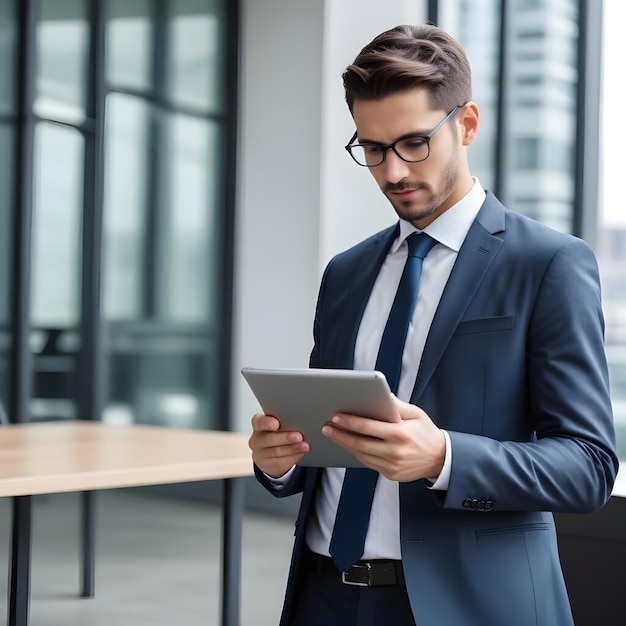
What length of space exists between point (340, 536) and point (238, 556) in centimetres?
159

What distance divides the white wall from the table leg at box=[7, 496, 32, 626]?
3413 mm

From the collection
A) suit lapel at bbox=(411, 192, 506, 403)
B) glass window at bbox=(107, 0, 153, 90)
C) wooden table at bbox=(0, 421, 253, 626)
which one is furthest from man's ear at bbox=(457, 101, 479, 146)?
glass window at bbox=(107, 0, 153, 90)

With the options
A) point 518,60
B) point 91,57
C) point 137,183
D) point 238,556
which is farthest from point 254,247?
point 238,556

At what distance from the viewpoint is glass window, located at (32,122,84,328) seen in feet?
17.6

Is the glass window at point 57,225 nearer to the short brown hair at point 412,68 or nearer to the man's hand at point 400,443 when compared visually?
the short brown hair at point 412,68

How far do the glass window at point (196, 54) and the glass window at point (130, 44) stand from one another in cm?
19

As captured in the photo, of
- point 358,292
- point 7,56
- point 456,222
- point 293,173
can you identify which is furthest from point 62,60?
point 456,222

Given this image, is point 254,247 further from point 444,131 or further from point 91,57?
point 444,131

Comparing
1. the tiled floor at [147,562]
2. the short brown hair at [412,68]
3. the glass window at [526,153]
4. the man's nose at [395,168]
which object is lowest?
the tiled floor at [147,562]

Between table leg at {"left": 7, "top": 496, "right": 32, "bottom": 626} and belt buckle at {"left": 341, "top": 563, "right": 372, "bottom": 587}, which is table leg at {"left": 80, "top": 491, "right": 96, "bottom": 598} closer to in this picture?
table leg at {"left": 7, "top": 496, "right": 32, "bottom": 626}

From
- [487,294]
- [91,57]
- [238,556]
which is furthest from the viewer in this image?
[91,57]

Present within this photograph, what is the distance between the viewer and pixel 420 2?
6441mm

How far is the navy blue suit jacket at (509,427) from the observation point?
50.5 inches

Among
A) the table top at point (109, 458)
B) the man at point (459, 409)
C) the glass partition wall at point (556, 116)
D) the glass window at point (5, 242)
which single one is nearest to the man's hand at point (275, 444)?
the man at point (459, 409)
